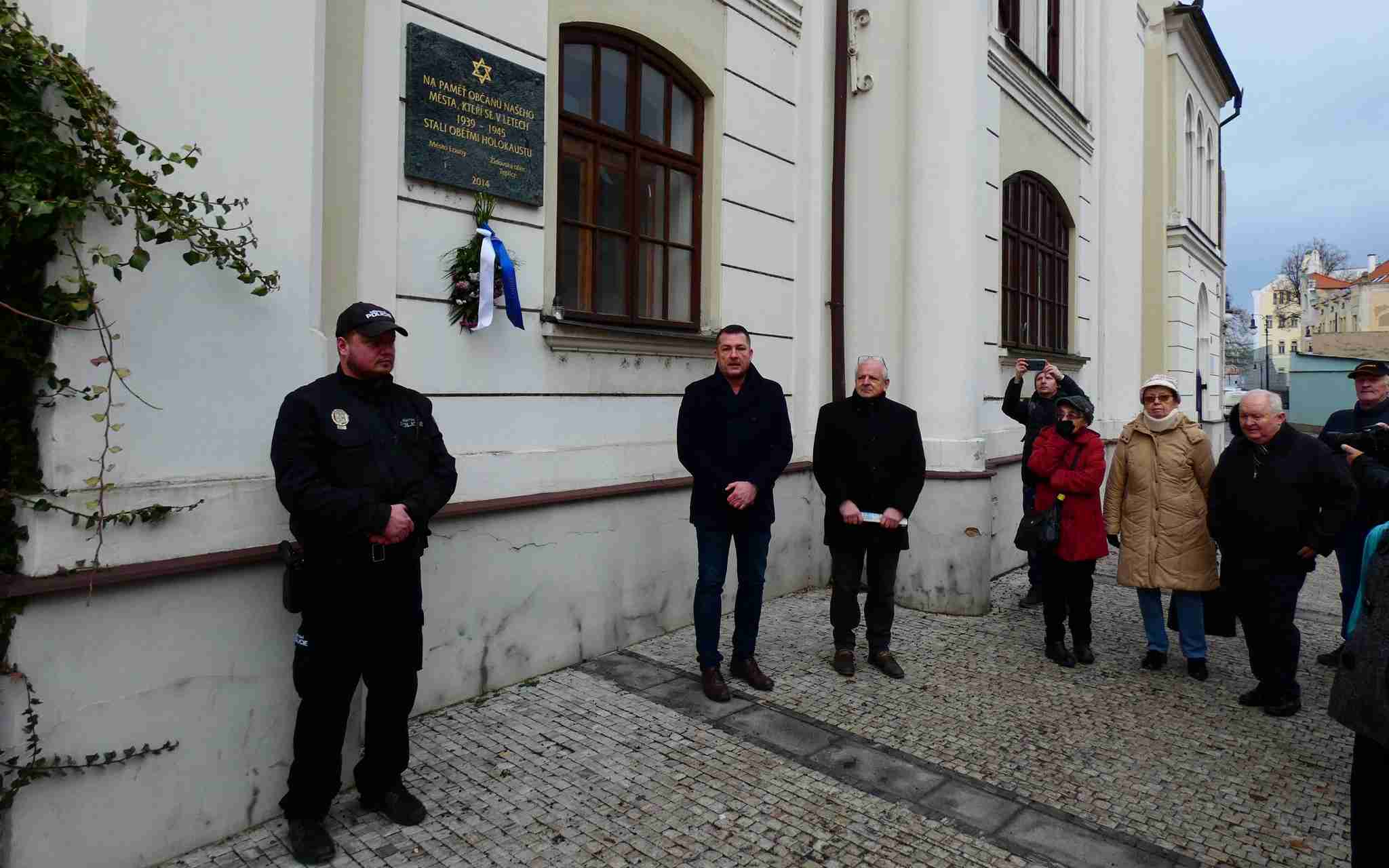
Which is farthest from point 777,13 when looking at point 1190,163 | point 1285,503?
point 1190,163

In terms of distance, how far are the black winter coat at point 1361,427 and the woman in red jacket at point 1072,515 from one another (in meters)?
1.24

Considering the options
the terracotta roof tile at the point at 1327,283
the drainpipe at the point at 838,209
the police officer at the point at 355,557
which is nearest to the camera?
the police officer at the point at 355,557

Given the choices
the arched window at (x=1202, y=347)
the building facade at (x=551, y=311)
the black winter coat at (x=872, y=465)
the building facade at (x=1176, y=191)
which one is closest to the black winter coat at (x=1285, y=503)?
the black winter coat at (x=872, y=465)

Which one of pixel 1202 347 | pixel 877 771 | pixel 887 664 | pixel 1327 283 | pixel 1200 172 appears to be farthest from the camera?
pixel 1327 283

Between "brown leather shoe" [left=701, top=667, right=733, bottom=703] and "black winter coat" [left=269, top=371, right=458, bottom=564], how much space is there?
5.96 ft

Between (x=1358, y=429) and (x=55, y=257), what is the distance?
6561 millimetres

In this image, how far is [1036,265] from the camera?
9312 millimetres

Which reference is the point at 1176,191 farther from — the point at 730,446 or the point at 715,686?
the point at 715,686

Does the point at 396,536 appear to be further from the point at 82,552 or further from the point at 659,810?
the point at 659,810

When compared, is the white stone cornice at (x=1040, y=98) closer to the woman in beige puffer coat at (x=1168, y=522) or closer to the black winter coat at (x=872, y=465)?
the woman in beige puffer coat at (x=1168, y=522)

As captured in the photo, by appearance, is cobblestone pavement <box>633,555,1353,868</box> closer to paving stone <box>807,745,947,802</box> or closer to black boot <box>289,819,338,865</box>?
paving stone <box>807,745,947,802</box>

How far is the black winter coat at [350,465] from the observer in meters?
2.93

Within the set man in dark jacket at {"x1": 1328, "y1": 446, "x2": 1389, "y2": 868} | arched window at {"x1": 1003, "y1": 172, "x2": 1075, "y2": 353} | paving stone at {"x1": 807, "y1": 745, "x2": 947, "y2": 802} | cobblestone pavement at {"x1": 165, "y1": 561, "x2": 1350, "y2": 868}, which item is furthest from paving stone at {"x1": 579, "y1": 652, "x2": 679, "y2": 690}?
arched window at {"x1": 1003, "y1": 172, "x2": 1075, "y2": 353}

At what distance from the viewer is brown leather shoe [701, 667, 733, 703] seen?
443 centimetres
